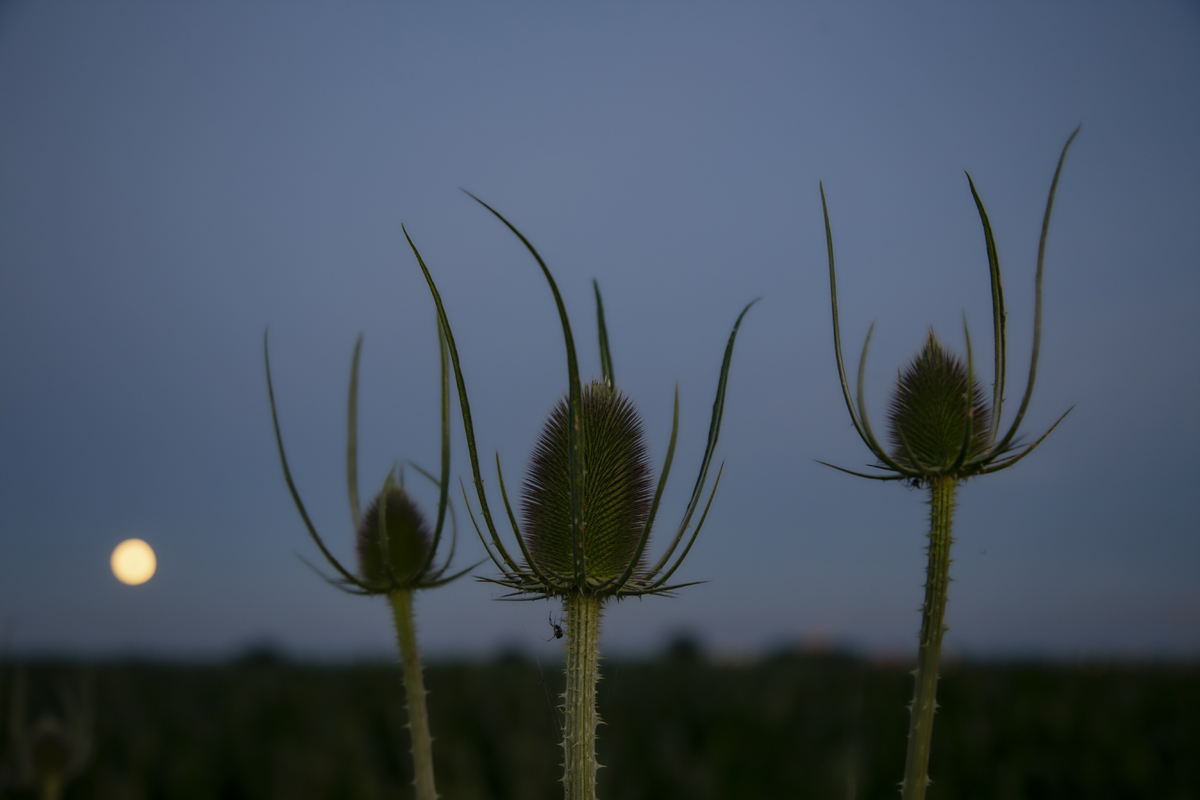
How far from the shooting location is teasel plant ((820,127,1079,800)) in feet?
6.60

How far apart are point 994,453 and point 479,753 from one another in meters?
19.8

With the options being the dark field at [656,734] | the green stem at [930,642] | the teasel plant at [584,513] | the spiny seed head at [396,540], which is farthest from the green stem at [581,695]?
the dark field at [656,734]

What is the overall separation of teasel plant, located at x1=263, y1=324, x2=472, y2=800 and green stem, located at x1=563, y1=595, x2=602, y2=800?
13.4 inches

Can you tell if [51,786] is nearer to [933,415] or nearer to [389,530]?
[389,530]

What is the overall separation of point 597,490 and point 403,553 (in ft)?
2.21

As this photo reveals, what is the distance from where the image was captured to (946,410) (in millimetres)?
2564

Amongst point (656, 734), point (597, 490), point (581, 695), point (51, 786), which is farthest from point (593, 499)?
point (656, 734)

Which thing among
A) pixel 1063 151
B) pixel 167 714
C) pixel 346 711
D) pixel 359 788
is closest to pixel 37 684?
pixel 167 714

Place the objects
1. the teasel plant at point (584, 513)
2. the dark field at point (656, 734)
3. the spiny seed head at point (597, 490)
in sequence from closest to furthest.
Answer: the teasel plant at point (584, 513)
the spiny seed head at point (597, 490)
the dark field at point (656, 734)

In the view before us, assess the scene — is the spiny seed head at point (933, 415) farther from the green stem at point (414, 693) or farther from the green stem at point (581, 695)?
the green stem at point (414, 693)

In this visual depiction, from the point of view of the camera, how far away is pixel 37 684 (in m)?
17.9

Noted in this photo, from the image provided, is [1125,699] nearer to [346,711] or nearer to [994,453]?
[346,711]

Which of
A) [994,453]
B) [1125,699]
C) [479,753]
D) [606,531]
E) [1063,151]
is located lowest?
[479,753]

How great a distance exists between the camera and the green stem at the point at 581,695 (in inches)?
76.2
